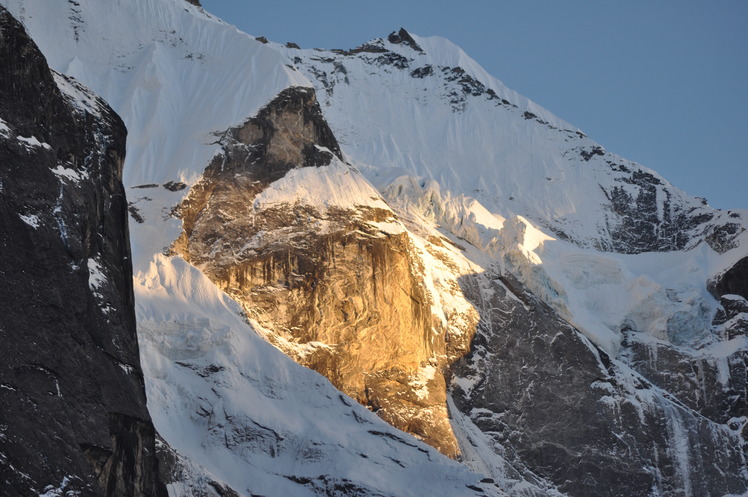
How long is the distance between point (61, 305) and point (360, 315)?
80.5 metres

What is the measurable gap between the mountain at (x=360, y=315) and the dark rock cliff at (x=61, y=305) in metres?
38.9

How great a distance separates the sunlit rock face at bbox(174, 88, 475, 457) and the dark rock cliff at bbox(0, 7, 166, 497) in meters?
62.9

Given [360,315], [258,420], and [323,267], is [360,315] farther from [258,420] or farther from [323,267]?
[258,420]

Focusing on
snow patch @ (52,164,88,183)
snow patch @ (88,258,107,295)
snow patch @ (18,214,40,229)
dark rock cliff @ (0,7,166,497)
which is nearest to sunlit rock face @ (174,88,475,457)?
dark rock cliff @ (0,7,166,497)

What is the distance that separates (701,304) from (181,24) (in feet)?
220

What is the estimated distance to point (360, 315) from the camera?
143 metres

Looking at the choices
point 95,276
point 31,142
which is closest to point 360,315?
point 95,276

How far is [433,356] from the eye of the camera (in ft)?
490

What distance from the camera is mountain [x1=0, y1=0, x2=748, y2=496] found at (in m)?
119

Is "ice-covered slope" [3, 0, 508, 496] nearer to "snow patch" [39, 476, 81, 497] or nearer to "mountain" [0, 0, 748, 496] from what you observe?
"mountain" [0, 0, 748, 496]

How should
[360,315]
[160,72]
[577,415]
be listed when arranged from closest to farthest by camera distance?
[360,315] → [577,415] → [160,72]

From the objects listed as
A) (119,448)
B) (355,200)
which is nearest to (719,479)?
(355,200)

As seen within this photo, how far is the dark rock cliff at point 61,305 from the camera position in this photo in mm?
58219

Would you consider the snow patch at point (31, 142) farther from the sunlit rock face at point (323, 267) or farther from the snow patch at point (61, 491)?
the sunlit rock face at point (323, 267)
